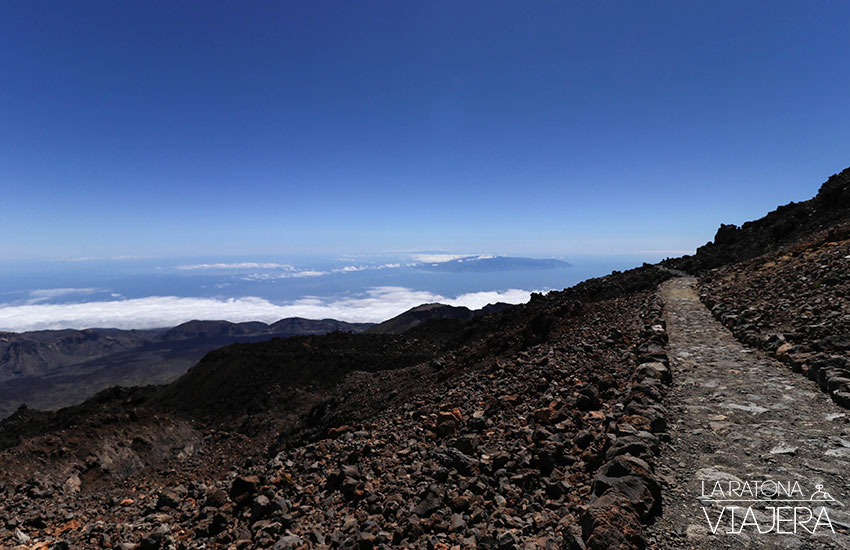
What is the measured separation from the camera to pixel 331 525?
545 centimetres

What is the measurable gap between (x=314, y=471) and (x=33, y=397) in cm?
17957

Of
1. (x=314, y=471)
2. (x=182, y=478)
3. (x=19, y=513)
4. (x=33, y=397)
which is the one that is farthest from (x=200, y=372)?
(x=33, y=397)

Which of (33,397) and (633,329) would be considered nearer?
(633,329)

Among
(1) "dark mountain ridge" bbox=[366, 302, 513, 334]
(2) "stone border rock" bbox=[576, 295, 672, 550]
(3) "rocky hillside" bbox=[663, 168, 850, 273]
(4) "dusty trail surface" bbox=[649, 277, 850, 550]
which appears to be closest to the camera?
(2) "stone border rock" bbox=[576, 295, 672, 550]

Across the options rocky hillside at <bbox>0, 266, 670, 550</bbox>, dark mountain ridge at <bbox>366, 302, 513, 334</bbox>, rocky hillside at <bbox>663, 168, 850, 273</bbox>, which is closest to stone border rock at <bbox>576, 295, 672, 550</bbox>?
rocky hillside at <bbox>0, 266, 670, 550</bbox>

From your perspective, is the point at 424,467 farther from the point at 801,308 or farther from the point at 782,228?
the point at 782,228

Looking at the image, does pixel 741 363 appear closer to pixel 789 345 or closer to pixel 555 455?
pixel 789 345

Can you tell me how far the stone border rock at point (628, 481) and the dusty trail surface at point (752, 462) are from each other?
7.5 inches

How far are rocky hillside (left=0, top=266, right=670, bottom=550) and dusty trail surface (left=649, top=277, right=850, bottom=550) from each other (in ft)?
1.19

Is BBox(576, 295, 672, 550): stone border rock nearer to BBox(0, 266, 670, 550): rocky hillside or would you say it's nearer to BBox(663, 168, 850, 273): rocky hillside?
BBox(0, 266, 670, 550): rocky hillside

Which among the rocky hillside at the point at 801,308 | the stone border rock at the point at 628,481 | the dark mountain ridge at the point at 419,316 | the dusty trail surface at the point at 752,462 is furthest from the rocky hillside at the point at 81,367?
the stone border rock at the point at 628,481

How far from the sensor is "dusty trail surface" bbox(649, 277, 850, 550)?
11.5ft

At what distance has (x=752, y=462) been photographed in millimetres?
4656

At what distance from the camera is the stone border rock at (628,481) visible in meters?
3.35
